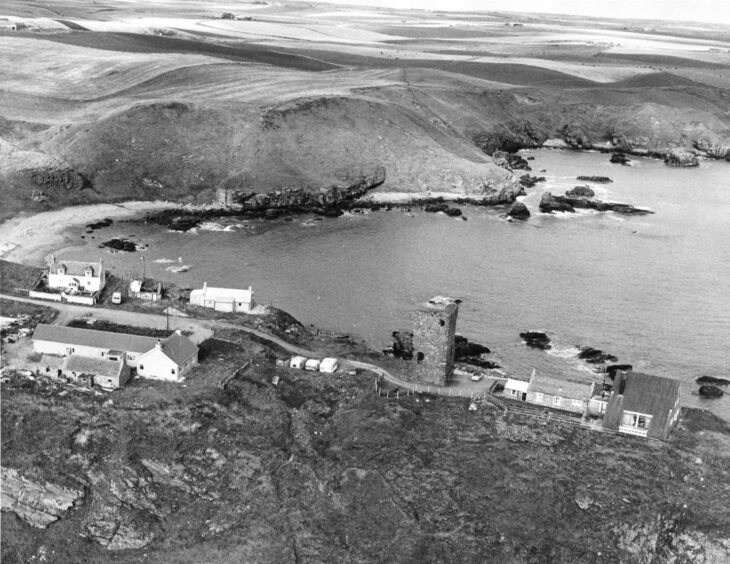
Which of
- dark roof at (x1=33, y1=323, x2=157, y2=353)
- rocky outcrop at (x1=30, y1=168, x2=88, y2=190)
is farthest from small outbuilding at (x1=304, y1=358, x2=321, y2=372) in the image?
rocky outcrop at (x1=30, y1=168, x2=88, y2=190)

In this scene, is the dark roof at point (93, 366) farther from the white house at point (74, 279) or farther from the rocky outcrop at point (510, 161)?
the rocky outcrop at point (510, 161)

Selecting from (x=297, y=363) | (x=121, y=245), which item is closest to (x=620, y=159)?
(x=121, y=245)

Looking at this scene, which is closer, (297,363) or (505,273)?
(297,363)

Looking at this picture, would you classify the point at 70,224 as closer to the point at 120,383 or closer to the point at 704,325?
the point at 120,383

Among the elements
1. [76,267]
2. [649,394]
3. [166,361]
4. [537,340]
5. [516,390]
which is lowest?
[537,340]

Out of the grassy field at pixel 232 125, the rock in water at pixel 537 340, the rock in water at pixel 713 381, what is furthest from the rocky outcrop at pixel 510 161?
the rock in water at pixel 713 381

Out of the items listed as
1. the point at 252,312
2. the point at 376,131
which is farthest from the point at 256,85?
A: the point at 252,312

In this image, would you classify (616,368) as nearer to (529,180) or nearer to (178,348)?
(178,348)
